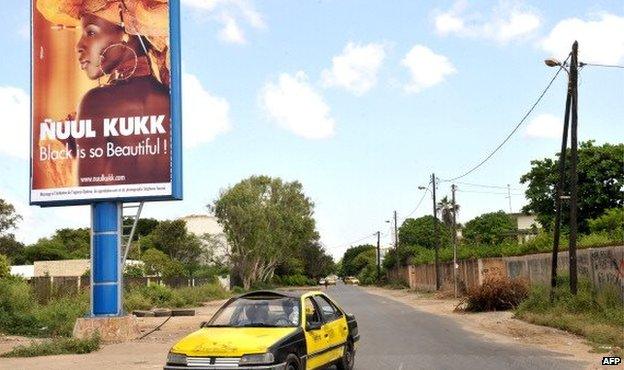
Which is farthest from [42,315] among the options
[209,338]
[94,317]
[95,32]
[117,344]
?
[209,338]

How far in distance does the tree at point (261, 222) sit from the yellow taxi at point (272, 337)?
60.8 meters

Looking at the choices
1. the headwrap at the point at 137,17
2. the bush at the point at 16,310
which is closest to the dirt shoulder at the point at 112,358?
the bush at the point at 16,310

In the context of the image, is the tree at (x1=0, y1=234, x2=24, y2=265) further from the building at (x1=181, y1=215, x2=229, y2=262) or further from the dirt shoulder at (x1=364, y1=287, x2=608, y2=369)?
the dirt shoulder at (x1=364, y1=287, x2=608, y2=369)

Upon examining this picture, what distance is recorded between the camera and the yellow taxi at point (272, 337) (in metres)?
8.69

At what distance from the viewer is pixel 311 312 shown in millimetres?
10570

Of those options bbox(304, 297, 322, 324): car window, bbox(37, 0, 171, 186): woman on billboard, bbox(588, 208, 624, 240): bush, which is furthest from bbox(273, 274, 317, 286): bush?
bbox(304, 297, 322, 324): car window

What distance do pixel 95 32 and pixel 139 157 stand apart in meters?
4.67

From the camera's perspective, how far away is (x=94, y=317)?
20766 millimetres

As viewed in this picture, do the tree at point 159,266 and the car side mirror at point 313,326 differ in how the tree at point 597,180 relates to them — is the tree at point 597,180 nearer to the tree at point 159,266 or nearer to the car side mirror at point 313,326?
the tree at point 159,266

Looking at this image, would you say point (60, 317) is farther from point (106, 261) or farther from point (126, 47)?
point (126, 47)

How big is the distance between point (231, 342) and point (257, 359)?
1.64 ft

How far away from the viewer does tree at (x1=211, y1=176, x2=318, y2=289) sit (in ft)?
239

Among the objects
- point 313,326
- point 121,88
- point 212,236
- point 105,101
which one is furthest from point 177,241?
point 313,326

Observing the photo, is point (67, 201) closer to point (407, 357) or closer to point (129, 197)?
point (129, 197)
